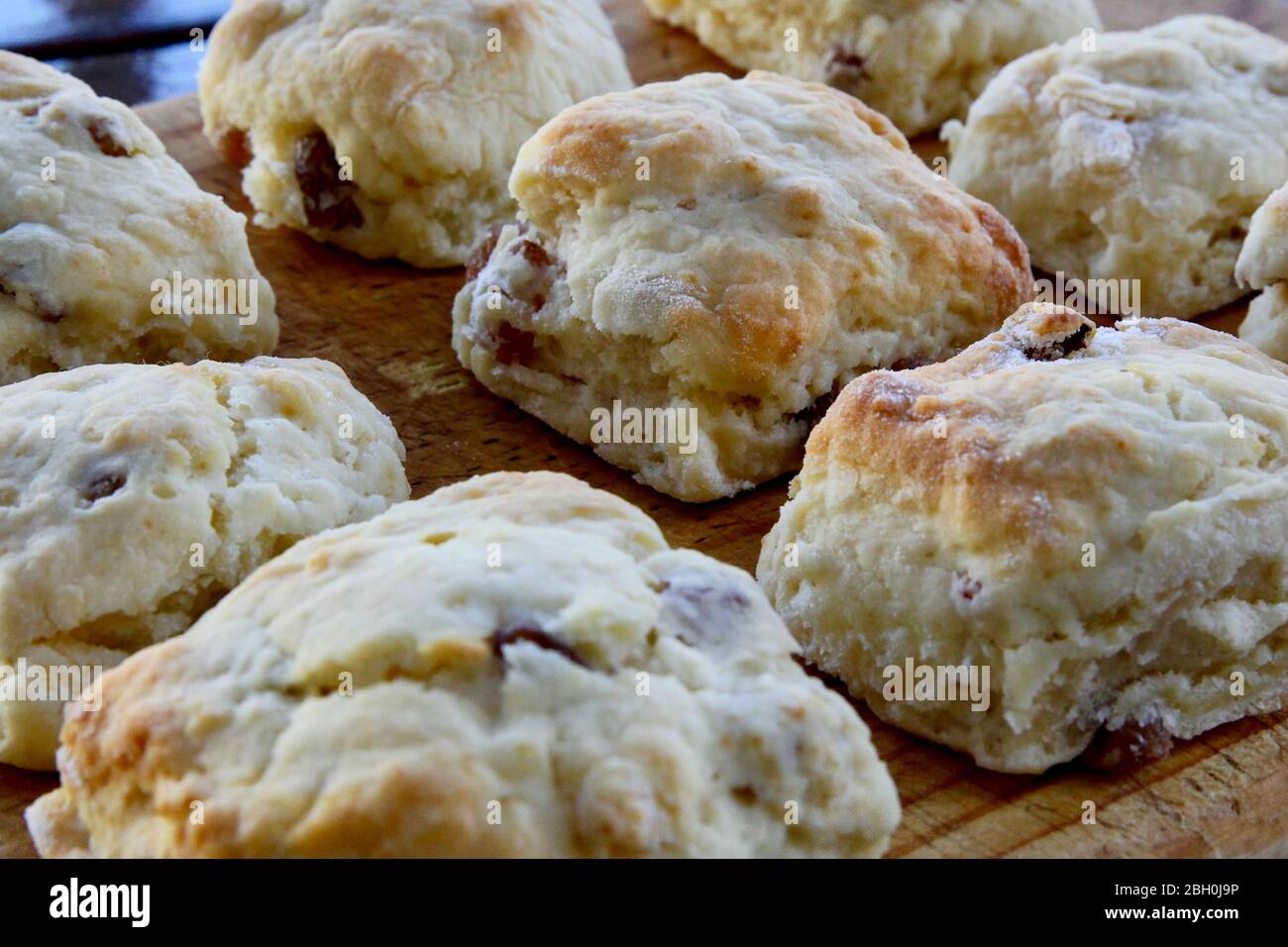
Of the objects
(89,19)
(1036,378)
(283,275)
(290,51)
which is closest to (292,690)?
(1036,378)

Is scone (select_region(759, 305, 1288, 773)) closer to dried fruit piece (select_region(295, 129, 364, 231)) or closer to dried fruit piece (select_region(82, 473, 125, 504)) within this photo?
dried fruit piece (select_region(82, 473, 125, 504))

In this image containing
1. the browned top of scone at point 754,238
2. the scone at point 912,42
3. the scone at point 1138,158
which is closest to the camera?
Result: the browned top of scone at point 754,238

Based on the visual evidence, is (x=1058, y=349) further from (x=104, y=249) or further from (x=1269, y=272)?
(x=104, y=249)

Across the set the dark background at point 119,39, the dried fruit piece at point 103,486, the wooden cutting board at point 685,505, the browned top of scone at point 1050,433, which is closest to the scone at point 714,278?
the wooden cutting board at point 685,505

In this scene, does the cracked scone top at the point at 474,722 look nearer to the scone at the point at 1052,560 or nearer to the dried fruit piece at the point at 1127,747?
the scone at the point at 1052,560

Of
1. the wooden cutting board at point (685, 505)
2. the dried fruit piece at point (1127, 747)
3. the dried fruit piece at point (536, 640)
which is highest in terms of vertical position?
the dried fruit piece at point (536, 640)

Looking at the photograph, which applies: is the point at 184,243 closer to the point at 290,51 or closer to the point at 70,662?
the point at 290,51

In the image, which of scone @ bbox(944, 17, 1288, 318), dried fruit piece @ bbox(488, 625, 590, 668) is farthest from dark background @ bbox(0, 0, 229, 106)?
dried fruit piece @ bbox(488, 625, 590, 668)
